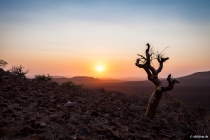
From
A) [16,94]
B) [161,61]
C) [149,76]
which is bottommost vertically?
[16,94]

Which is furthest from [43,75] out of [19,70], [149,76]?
[149,76]

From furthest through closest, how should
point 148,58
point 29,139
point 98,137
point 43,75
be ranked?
1. point 43,75
2. point 148,58
3. point 98,137
4. point 29,139

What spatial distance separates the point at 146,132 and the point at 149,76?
3271 mm

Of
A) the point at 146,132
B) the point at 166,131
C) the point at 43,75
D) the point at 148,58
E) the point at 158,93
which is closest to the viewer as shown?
the point at 146,132

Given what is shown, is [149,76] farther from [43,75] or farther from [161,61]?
[43,75]

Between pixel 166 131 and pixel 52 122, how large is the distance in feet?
13.1

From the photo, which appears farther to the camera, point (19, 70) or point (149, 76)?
point (19, 70)

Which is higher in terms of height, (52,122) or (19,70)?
(19,70)

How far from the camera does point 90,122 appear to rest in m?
5.94

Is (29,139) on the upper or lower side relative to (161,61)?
lower

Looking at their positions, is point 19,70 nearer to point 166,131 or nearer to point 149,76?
point 149,76

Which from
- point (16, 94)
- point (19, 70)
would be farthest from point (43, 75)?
point (16, 94)

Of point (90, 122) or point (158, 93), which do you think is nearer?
point (90, 122)

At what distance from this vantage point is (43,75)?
66.7 feet
